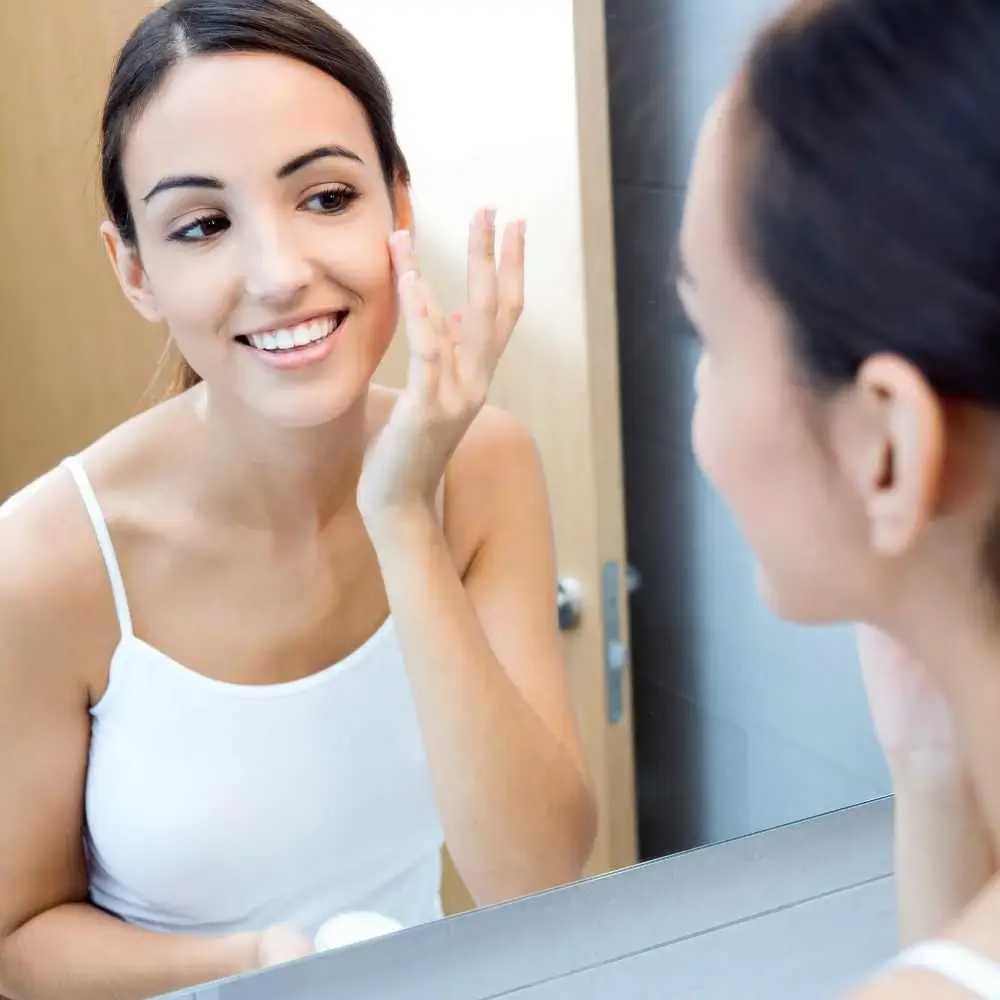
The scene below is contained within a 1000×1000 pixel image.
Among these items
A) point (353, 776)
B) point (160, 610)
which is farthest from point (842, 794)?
point (160, 610)

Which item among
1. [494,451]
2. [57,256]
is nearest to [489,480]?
[494,451]

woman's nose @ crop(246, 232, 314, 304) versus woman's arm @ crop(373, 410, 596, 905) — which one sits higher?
woman's nose @ crop(246, 232, 314, 304)

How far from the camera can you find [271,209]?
0.52 metres

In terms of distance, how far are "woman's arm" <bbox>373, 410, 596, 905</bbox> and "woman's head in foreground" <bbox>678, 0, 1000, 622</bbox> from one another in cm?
22

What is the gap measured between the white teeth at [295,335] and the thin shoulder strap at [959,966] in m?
0.35

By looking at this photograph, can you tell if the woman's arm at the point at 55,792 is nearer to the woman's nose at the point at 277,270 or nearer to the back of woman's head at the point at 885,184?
the woman's nose at the point at 277,270

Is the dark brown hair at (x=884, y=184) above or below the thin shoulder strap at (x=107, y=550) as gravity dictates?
above

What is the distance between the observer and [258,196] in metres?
0.52

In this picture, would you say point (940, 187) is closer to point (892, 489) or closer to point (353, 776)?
point (892, 489)

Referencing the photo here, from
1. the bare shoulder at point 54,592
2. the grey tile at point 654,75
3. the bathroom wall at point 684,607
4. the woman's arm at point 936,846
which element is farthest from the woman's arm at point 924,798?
the bare shoulder at point 54,592

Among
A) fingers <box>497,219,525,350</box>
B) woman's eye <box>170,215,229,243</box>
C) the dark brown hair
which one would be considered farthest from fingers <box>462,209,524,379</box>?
the dark brown hair

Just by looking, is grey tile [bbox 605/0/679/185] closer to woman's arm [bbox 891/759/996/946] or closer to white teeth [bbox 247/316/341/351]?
white teeth [bbox 247/316/341/351]

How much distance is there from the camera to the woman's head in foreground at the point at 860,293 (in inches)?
12.2

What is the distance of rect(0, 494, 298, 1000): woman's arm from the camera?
56 centimetres
